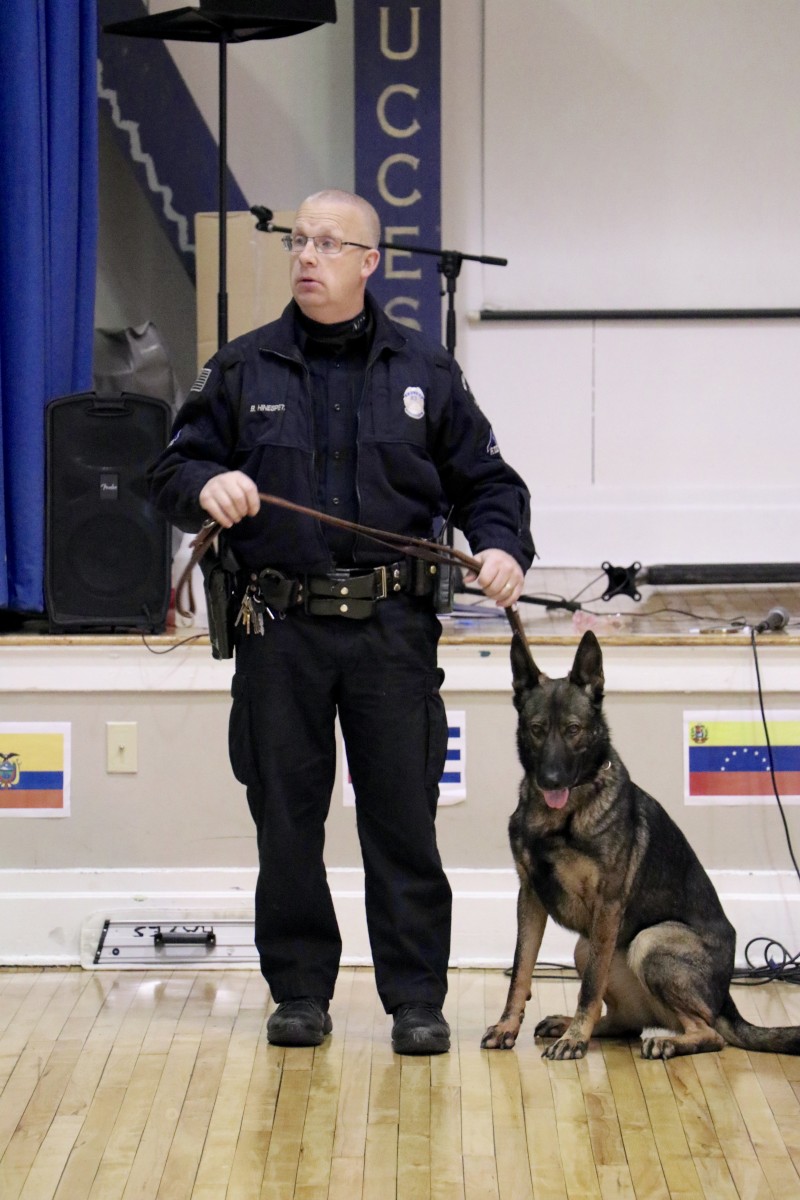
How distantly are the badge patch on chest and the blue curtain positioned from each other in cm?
126

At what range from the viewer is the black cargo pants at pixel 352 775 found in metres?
3.01

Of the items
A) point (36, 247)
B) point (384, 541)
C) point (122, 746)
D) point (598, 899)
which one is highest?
point (36, 247)

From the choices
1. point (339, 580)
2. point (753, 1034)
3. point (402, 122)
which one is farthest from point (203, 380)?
point (402, 122)

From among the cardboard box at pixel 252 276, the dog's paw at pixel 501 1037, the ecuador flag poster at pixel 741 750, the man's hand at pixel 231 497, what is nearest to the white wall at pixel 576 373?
the cardboard box at pixel 252 276

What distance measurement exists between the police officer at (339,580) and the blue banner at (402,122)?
243cm

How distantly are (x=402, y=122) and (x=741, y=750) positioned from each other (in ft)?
9.06

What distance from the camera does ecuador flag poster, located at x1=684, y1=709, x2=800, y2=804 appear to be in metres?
3.76

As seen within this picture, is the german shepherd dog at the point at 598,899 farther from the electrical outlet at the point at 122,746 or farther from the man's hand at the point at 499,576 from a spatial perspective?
the electrical outlet at the point at 122,746

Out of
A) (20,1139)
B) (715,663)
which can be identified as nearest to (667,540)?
(715,663)

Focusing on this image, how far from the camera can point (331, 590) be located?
9.75 feet

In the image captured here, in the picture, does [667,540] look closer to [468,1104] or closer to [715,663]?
[715,663]

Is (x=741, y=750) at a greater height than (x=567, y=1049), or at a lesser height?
greater

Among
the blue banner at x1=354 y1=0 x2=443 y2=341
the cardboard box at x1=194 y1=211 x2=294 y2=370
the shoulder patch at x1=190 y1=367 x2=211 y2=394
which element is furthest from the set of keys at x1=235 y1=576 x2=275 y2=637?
the blue banner at x1=354 y1=0 x2=443 y2=341

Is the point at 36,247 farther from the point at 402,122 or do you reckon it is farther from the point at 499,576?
the point at 402,122
